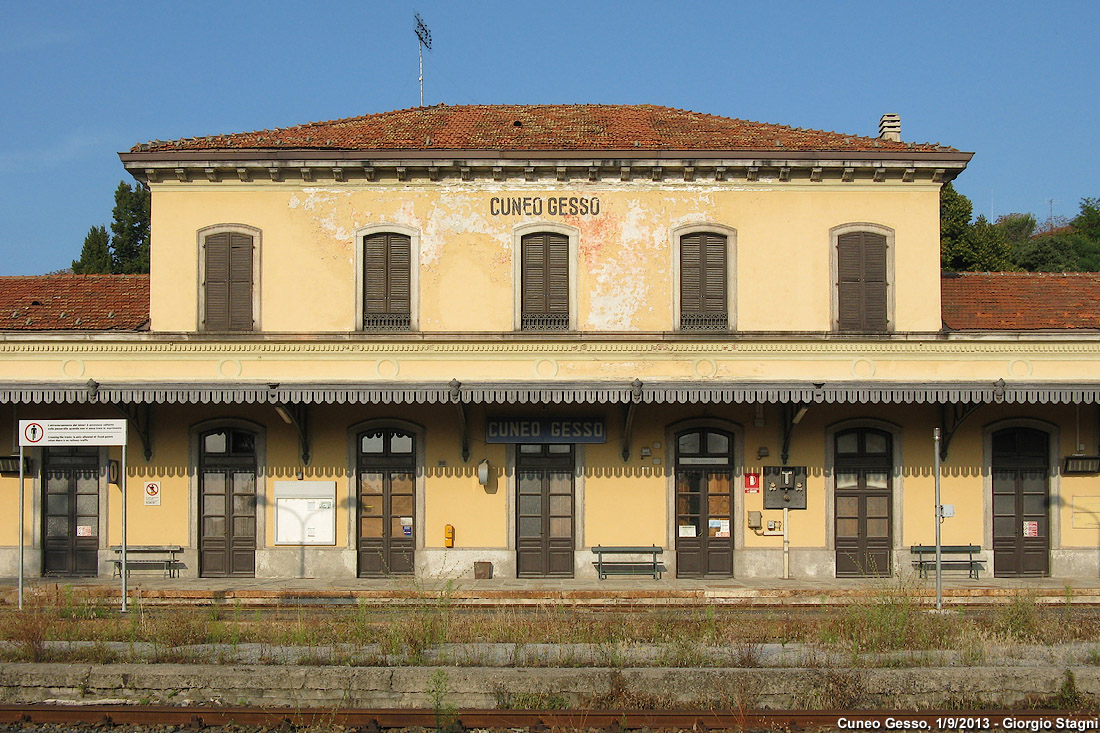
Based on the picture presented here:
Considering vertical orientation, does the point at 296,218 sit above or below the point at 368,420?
above

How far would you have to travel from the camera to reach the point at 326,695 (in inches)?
365

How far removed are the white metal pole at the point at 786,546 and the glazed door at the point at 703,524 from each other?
3.17ft

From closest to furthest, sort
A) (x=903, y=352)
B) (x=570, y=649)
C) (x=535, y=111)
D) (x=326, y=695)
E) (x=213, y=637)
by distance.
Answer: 1. (x=326, y=695)
2. (x=570, y=649)
3. (x=213, y=637)
4. (x=903, y=352)
5. (x=535, y=111)

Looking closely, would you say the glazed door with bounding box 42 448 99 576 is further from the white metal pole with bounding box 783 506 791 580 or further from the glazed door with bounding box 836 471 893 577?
the glazed door with bounding box 836 471 893 577

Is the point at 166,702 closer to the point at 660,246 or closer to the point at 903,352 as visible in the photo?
the point at 660,246

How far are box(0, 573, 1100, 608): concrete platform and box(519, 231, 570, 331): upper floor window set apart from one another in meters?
4.92

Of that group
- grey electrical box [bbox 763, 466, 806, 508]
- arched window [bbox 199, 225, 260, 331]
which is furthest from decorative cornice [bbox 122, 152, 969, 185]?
grey electrical box [bbox 763, 466, 806, 508]

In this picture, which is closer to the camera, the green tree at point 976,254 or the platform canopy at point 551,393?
the platform canopy at point 551,393

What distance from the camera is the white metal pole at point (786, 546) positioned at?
57.7ft

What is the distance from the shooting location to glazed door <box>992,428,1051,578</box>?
17766mm

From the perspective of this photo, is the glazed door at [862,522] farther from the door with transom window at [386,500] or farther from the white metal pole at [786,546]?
the door with transom window at [386,500]

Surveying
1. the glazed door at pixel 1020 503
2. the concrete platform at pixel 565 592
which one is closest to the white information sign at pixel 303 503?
the concrete platform at pixel 565 592

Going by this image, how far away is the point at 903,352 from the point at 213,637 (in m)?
12.7

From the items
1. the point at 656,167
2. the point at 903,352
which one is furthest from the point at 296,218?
the point at 903,352
